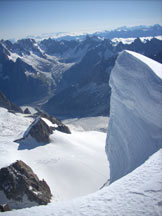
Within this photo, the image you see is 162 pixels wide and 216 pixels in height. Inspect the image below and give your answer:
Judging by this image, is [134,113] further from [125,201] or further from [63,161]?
[63,161]

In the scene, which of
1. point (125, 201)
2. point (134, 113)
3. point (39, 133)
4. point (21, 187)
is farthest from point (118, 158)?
point (39, 133)

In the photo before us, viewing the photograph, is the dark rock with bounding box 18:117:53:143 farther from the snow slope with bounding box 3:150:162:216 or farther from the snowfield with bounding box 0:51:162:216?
the snow slope with bounding box 3:150:162:216

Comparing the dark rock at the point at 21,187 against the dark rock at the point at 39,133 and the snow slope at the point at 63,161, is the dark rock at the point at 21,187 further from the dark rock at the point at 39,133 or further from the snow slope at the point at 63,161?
the dark rock at the point at 39,133

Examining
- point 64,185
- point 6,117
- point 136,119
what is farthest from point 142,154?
point 6,117

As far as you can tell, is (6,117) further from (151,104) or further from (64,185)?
(151,104)

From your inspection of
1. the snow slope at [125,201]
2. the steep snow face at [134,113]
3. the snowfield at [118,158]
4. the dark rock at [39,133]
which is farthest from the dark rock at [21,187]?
the snow slope at [125,201]

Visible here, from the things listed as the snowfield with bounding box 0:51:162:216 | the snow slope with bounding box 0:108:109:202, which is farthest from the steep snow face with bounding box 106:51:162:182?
the snow slope with bounding box 0:108:109:202
